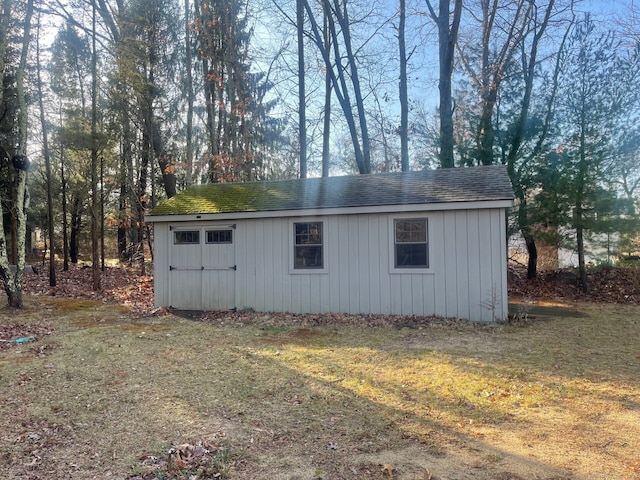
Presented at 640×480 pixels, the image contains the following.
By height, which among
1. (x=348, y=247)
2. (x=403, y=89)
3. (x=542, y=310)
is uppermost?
(x=403, y=89)

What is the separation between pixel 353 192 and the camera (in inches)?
373

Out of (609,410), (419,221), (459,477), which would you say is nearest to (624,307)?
(419,221)

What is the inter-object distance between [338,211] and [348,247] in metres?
0.81

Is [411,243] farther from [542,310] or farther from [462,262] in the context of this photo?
[542,310]

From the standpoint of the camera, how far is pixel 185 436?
342 centimetres

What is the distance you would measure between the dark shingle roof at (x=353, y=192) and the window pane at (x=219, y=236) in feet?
1.73

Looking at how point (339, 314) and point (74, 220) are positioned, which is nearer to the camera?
point (339, 314)

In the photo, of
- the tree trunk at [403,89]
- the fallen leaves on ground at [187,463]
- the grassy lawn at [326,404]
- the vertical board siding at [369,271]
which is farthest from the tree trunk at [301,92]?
the fallen leaves on ground at [187,463]

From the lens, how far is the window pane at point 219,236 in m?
9.64

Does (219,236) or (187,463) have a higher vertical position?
(219,236)

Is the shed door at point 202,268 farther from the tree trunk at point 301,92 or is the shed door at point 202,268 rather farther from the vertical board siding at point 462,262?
the tree trunk at point 301,92

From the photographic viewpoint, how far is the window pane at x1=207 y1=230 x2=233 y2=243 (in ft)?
31.6

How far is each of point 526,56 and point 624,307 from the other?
9175 millimetres

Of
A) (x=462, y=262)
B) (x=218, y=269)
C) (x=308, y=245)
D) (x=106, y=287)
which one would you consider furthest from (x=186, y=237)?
(x=462, y=262)
